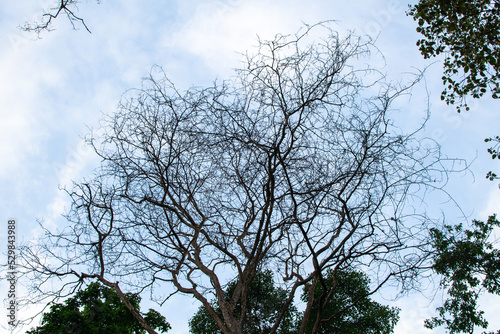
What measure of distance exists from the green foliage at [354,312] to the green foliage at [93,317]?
23.3 ft

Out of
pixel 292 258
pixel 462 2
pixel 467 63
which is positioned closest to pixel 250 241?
pixel 292 258

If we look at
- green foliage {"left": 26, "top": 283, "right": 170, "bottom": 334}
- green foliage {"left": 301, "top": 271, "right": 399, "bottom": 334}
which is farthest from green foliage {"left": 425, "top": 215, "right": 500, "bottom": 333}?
green foliage {"left": 26, "top": 283, "right": 170, "bottom": 334}

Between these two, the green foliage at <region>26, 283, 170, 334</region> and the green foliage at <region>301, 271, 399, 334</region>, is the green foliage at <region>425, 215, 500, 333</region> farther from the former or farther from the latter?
the green foliage at <region>26, 283, 170, 334</region>

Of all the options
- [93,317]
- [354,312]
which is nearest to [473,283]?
[354,312]

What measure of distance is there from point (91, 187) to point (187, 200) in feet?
5.73

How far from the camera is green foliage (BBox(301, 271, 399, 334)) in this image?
1634 cm

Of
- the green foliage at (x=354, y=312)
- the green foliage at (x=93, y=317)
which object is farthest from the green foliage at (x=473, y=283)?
the green foliage at (x=93, y=317)

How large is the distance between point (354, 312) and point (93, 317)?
10996 mm

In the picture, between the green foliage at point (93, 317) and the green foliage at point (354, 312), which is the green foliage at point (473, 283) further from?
the green foliage at point (93, 317)

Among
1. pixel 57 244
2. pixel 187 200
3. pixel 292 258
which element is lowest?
pixel 57 244

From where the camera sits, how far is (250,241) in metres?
7.88

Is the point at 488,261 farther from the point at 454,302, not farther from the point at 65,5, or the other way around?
the point at 65,5

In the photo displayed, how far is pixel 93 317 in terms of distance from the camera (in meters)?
15.5

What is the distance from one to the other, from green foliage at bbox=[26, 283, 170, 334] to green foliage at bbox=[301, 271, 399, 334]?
710 centimetres
